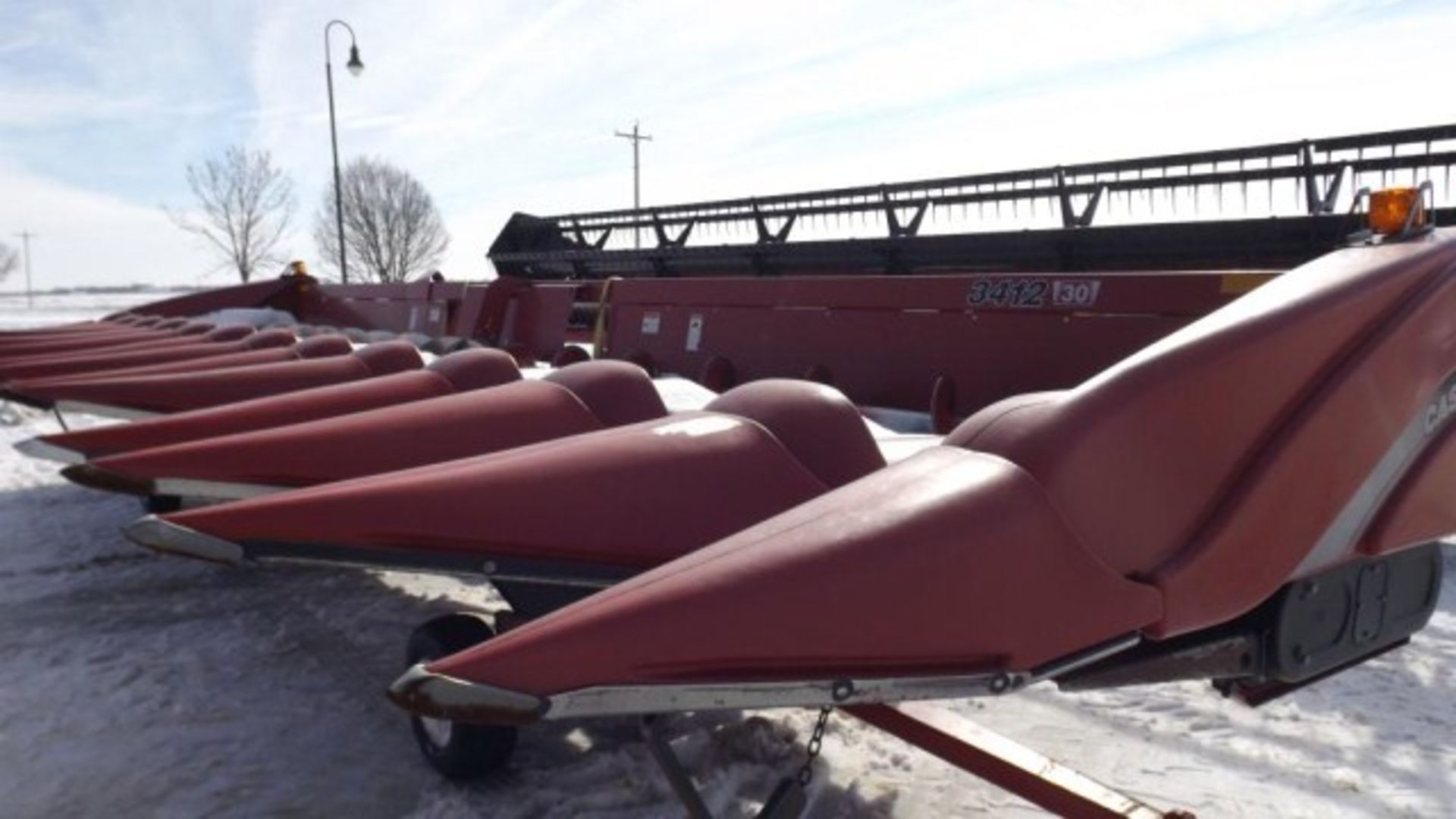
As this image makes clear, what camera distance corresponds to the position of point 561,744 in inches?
107

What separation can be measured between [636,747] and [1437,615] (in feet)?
9.24

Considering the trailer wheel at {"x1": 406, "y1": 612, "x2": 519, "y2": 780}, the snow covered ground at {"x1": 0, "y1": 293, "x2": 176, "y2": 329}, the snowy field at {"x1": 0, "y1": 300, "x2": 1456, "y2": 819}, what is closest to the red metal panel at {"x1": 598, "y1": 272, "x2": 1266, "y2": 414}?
the snowy field at {"x1": 0, "y1": 300, "x2": 1456, "y2": 819}

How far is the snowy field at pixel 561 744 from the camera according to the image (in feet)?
7.91

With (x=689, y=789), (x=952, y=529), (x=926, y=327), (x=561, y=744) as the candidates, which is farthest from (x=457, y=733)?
(x=926, y=327)

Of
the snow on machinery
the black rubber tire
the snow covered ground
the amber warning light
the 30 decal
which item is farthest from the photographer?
the snow covered ground

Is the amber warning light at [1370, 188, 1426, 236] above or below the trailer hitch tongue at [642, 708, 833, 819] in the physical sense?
above

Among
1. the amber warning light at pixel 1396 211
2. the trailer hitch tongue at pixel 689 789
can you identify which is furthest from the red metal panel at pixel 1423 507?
the trailer hitch tongue at pixel 689 789

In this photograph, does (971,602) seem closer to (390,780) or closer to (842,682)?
(842,682)

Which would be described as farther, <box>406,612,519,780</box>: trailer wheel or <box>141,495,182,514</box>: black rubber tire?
<box>141,495,182,514</box>: black rubber tire

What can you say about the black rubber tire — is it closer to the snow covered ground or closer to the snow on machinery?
the snow on machinery

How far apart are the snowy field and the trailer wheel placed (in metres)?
0.06

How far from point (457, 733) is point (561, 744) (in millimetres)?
385

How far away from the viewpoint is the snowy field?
2412mm

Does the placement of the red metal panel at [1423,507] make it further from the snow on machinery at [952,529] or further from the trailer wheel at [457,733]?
the trailer wheel at [457,733]
